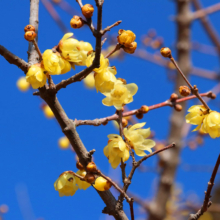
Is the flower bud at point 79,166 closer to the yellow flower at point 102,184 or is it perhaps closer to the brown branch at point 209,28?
the yellow flower at point 102,184

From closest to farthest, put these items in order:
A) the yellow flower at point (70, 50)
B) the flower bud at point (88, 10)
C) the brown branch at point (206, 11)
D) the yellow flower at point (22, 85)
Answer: the flower bud at point (88, 10) < the yellow flower at point (70, 50) < the brown branch at point (206, 11) < the yellow flower at point (22, 85)

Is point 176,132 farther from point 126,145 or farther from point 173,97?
point 126,145

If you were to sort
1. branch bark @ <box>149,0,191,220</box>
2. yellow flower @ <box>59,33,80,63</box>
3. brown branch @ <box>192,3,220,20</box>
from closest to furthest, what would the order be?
1. yellow flower @ <box>59,33,80,63</box>
2. branch bark @ <box>149,0,191,220</box>
3. brown branch @ <box>192,3,220,20</box>

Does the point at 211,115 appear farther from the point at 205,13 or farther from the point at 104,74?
the point at 205,13

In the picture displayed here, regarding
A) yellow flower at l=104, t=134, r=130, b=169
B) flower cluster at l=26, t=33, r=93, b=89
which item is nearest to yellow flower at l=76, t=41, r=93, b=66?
flower cluster at l=26, t=33, r=93, b=89

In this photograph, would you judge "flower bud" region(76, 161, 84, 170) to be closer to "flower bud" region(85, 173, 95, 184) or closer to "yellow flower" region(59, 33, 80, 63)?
"flower bud" region(85, 173, 95, 184)

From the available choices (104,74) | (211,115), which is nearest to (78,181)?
(104,74)

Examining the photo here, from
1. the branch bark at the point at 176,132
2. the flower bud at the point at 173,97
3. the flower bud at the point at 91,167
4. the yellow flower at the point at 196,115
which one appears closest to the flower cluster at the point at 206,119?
the yellow flower at the point at 196,115
